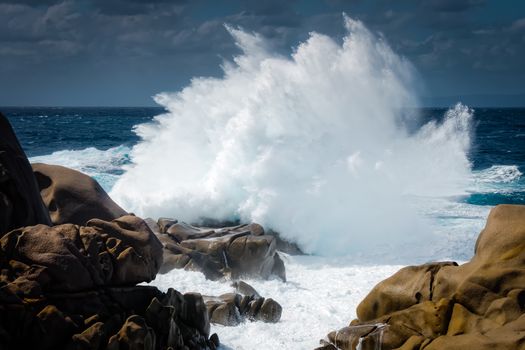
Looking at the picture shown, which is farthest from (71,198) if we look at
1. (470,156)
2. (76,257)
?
(470,156)

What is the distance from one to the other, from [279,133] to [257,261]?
9277mm

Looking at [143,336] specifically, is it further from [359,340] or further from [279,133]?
[279,133]

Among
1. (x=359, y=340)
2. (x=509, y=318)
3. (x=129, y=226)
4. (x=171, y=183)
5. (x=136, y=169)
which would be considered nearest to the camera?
(x=509, y=318)

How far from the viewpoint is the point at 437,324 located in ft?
32.0

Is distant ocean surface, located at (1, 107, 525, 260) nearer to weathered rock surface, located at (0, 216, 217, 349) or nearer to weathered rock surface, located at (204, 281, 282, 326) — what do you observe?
weathered rock surface, located at (204, 281, 282, 326)

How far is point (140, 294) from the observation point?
33.8 feet

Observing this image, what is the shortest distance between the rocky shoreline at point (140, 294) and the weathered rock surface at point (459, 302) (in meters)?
0.02

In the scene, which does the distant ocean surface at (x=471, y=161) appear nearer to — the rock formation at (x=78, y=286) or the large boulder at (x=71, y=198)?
the large boulder at (x=71, y=198)

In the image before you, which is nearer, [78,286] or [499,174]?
[78,286]

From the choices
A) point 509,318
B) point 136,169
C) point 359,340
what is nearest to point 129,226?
point 359,340

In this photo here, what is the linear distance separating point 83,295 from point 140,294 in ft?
3.65

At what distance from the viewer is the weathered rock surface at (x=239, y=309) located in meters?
12.6

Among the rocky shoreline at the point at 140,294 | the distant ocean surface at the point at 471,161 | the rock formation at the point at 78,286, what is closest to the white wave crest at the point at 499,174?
the distant ocean surface at the point at 471,161

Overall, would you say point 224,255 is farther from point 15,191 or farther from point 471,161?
point 471,161
